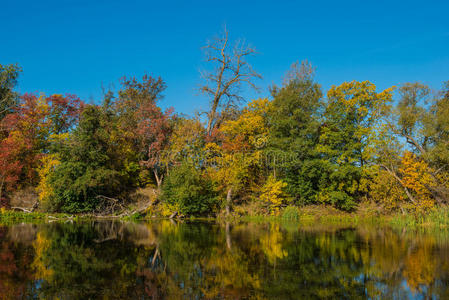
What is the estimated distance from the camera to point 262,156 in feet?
101

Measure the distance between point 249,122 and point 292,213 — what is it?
31.3ft

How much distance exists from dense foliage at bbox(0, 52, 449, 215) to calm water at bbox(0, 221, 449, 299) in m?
11.7

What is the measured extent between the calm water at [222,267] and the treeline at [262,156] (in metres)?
11.8

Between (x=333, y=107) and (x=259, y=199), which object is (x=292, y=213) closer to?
(x=259, y=199)

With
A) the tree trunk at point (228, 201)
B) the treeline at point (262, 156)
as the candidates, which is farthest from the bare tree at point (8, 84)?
the tree trunk at point (228, 201)

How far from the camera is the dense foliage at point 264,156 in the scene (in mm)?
27609

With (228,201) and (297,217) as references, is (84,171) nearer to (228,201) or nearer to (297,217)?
(228,201)

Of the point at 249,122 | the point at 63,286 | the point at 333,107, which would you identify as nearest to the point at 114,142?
the point at 249,122

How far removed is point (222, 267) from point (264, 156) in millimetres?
21240

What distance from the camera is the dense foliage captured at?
90.6 ft

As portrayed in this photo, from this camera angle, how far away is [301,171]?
30.0 meters

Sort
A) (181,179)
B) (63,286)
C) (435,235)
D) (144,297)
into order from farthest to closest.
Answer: (181,179), (435,235), (63,286), (144,297)

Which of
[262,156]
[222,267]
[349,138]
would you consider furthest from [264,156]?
[222,267]

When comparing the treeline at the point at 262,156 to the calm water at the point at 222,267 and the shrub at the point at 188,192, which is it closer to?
the shrub at the point at 188,192
